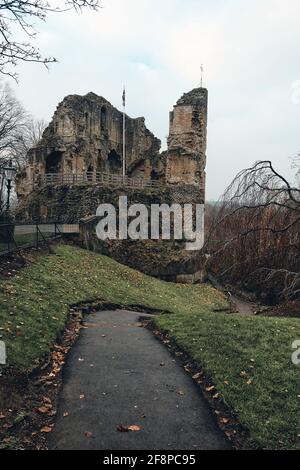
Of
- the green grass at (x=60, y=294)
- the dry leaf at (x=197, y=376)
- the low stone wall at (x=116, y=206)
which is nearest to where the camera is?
the dry leaf at (x=197, y=376)

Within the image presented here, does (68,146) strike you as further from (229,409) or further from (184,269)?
(229,409)

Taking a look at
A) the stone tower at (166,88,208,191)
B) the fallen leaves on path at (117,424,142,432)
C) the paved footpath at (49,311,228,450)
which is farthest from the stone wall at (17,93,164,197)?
the fallen leaves on path at (117,424,142,432)

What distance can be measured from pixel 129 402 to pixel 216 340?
306 cm

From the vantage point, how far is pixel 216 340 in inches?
356

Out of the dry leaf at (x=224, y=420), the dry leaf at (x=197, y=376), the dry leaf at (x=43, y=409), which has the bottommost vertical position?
the dry leaf at (x=224, y=420)

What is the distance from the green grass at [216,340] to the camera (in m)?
6.25

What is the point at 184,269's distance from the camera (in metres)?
24.6

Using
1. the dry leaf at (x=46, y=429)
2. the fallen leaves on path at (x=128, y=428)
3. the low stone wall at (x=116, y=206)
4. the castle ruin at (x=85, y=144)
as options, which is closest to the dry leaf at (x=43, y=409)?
the dry leaf at (x=46, y=429)

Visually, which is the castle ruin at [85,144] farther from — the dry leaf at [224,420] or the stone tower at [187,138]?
the dry leaf at [224,420]

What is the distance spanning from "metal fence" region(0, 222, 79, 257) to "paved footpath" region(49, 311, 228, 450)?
7.03 m

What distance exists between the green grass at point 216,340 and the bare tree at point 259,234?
304cm

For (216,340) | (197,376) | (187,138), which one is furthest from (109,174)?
(197,376)

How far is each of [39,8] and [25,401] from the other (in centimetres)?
693
